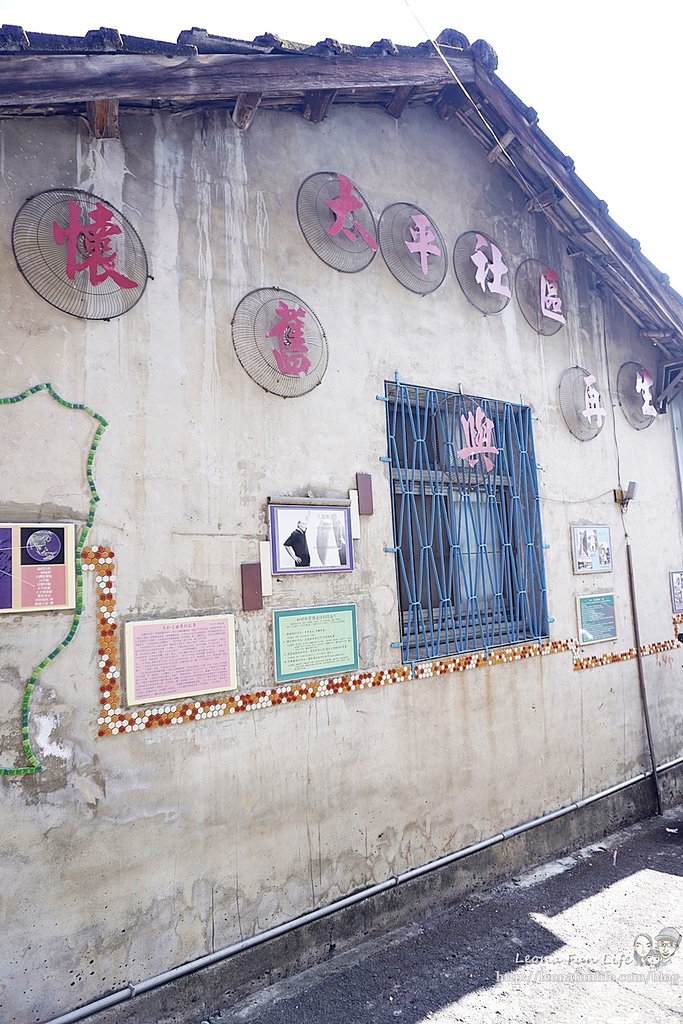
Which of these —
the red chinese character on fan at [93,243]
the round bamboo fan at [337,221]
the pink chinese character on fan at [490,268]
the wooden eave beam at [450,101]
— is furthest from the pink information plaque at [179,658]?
the wooden eave beam at [450,101]

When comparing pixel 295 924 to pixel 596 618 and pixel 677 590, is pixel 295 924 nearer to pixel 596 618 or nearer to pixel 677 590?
pixel 596 618

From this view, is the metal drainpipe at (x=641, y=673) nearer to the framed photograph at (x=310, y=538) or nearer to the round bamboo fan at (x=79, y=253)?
the framed photograph at (x=310, y=538)

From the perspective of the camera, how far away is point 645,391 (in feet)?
19.8

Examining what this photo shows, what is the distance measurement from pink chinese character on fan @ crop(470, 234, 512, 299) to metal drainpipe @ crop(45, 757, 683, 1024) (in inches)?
151

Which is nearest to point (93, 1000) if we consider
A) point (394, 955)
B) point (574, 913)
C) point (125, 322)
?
point (394, 955)

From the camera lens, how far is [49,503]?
2820mm

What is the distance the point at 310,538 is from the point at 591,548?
2770mm

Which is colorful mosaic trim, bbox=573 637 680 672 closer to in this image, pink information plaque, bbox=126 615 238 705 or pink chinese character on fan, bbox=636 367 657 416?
pink chinese character on fan, bbox=636 367 657 416

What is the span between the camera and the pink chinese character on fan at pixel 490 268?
15.3 feet

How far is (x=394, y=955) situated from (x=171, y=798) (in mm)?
1533

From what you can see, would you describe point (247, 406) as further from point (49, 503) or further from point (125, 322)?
point (49, 503)

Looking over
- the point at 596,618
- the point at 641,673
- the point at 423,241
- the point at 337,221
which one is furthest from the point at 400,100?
the point at 641,673

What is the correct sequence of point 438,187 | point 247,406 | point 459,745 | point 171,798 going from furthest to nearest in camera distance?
point 438,187 < point 459,745 < point 247,406 < point 171,798

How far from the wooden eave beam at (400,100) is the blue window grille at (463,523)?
6.05 feet
